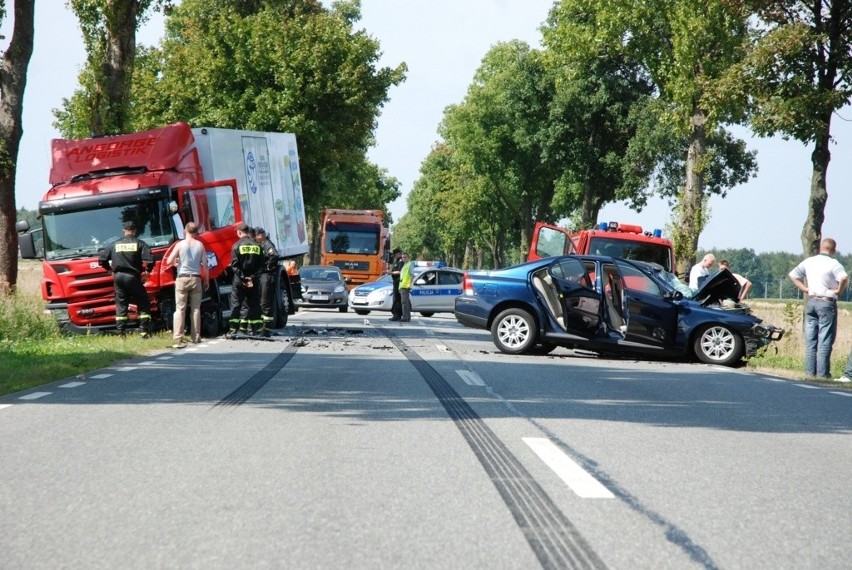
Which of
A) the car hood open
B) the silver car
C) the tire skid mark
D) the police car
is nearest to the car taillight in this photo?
the car hood open

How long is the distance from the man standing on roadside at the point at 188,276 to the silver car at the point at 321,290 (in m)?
17.5

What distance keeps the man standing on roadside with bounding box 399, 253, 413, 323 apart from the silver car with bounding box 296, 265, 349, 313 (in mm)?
6914

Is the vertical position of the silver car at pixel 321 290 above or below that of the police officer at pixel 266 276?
below

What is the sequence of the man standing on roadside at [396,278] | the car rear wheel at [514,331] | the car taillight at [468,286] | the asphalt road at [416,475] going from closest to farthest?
the asphalt road at [416,475]
the car rear wheel at [514,331]
the car taillight at [468,286]
the man standing on roadside at [396,278]

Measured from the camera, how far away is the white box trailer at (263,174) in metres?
23.3

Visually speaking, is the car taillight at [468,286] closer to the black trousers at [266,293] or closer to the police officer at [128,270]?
the black trousers at [266,293]

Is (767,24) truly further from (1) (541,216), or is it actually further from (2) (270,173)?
(1) (541,216)

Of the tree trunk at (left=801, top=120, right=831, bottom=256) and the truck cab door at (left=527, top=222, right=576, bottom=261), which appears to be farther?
the truck cab door at (left=527, top=222, right=576, bottom=261)

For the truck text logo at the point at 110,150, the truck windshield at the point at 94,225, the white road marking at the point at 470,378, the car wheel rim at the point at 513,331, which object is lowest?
the car wheel rim at the point at 513,331

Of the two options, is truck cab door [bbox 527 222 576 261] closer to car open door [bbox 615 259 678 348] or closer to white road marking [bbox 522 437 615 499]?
car open door [bbox 615 259 678 348]

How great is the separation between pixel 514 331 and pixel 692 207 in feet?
53.6

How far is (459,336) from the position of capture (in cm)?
2598

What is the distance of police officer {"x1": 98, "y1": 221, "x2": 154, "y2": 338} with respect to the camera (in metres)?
20.4

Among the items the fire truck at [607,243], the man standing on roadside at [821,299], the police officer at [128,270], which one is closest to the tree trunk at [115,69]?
the police officer at [128,270]
